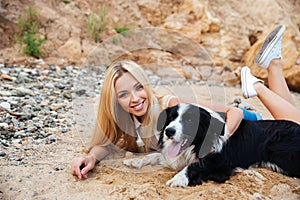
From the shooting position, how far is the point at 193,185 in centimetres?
266

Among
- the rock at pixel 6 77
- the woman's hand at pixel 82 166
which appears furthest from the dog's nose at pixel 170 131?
the rock at pixel 6 77

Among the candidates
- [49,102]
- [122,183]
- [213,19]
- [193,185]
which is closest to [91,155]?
[122,183]

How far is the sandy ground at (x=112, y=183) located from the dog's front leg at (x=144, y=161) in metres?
0.06

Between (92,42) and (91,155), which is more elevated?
(92,42)

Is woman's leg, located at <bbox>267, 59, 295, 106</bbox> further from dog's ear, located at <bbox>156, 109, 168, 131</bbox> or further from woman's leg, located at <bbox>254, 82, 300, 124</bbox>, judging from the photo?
dog's ear, located at <bbox>156, 109, 168, 131</bbox>

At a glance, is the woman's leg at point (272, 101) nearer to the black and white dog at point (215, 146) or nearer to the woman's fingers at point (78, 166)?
the black and white dog at point (215, 146)

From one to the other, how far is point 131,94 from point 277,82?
1.75m

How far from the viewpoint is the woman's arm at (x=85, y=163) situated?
2.75m

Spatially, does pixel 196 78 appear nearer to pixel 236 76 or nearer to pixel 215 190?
pixel 236 76

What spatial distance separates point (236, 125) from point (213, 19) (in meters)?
6.98

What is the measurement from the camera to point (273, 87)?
12.6 ft

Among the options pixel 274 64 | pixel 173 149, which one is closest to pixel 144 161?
pixel 173 149

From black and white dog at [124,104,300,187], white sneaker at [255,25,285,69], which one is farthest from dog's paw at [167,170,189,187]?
white sneaker at [255,25,285,69]

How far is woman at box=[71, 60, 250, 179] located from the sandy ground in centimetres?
19
